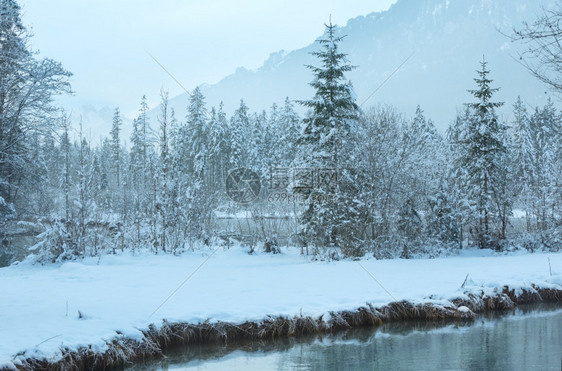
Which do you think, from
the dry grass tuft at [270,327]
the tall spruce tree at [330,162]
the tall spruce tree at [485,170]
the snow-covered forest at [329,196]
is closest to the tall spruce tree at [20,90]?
the snow-covered forest at [329,196]

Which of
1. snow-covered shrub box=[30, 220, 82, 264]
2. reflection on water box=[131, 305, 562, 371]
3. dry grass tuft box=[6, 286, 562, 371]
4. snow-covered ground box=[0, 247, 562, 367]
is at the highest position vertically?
snow-covered shrub box=[30, 220, 82, 264]

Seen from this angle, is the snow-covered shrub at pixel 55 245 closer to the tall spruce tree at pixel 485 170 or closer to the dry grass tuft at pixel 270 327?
the dry grass tuft at pixel 270 327

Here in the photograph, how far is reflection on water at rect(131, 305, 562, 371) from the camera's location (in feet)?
26.6

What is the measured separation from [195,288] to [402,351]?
5.13 meters

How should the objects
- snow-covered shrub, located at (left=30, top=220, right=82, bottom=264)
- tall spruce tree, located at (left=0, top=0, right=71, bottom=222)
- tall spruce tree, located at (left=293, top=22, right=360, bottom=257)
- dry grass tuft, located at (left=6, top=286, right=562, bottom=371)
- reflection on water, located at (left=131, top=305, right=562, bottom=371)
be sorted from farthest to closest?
1. tall spruce tree, located at (left=293, top=22, right=360, bottom=257)
2. snow-covered shrub, located at (left=30, top=220, right=82, bottom=264)
3. tall spruce tree, located at (left=0, top=0, right=71, bottom=222)
4. reflection on water, located at (left=131, top=305, right=562, bottom=371)
5. dry grass tuft, located at (left=6, top=286, right=562, bottom=371)

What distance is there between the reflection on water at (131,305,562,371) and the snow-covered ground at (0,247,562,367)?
0.65 m

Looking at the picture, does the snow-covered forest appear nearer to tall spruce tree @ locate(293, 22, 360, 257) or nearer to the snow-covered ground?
tall spruce tree @ locate(293, 22, 360, 257)

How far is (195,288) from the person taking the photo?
36.7ft

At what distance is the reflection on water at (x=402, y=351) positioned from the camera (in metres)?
8.09

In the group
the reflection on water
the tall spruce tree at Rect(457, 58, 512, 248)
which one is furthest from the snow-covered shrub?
the tall spruce tree at Rect(457, 58, 512, 248)

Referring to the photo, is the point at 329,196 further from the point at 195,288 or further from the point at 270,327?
the point at 270,327

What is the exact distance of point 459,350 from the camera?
28.9 ft

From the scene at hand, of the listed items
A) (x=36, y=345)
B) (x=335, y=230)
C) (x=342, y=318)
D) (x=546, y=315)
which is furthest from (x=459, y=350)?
(x=335, y=230)

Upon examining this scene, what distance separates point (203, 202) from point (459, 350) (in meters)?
11.9
